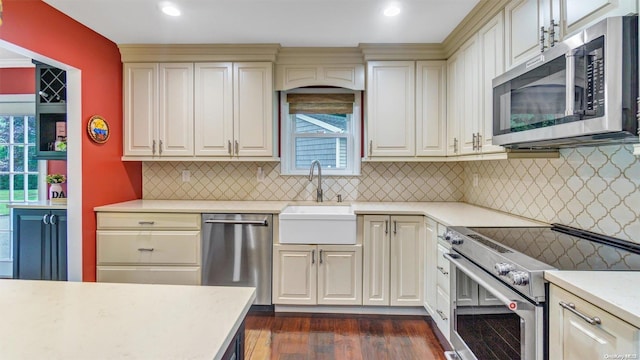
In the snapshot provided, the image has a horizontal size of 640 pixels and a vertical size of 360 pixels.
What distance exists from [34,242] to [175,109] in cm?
161

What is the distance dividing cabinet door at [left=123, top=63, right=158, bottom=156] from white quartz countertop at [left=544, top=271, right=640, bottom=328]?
3.23 m

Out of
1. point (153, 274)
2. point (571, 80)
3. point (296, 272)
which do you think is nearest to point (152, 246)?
point (153, 274)

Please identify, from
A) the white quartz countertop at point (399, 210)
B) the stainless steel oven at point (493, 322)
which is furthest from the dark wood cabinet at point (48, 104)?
the stainless steel oven at point (493, 322)

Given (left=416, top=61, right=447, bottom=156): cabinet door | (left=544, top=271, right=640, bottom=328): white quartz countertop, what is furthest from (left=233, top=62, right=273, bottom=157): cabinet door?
(left=544, top=271, right=640, bottom=328): white quartz countertop

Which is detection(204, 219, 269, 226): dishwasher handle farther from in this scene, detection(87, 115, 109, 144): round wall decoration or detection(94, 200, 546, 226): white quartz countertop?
detection(87, 115, 109, 144): round wall decoration

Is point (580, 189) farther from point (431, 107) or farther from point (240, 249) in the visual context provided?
point (240, 249)

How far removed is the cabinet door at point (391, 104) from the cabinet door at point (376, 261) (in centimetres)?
72

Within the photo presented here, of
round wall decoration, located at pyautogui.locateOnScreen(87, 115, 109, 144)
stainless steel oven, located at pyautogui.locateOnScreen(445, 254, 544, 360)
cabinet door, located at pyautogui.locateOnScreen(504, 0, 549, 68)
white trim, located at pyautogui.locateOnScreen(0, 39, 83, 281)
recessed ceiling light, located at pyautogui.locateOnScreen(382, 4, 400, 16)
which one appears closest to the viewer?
stainless steel oven, located at pyautogui.locateOnScreen(445, 254, 544, 360)

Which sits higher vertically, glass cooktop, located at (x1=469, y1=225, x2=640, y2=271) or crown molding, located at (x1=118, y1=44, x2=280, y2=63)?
crown molding, located at (x1=118, y1=44, x2=280, y2=63)

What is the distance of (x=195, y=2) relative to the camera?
238 cm

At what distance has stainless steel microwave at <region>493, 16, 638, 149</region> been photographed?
1179mm

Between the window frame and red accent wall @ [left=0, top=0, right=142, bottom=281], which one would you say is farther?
the window frame

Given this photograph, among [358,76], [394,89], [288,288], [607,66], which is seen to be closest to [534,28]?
[607,66]

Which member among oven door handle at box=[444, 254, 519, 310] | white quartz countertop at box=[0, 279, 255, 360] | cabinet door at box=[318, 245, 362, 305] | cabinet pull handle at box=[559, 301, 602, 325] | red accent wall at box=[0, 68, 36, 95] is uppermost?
red accent wall at box=[0, 68, 36, 95]
